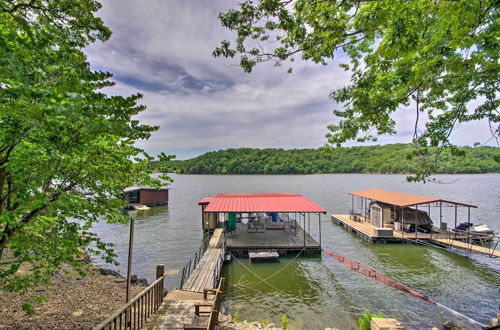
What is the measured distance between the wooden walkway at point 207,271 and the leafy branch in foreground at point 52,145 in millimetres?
6691

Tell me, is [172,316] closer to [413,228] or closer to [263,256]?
[263,256]

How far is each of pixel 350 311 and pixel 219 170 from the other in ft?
518

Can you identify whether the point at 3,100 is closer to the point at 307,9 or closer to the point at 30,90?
the point at 30,90

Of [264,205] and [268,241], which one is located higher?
[264,205]

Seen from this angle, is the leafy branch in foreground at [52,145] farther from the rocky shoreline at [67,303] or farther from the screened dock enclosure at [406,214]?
the screened dock enclosure at [406,214]

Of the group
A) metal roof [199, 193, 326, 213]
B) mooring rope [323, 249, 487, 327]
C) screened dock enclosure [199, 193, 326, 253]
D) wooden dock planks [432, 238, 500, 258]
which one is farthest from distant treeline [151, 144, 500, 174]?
mooring rope [323, 249, 487, 327]

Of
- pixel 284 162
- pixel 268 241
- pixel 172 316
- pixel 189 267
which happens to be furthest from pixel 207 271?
pixel 284 162

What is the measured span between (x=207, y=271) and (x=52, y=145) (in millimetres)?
10643

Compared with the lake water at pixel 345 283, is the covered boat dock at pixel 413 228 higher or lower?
higher

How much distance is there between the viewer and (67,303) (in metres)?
8.52

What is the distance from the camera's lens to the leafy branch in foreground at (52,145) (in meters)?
3.19

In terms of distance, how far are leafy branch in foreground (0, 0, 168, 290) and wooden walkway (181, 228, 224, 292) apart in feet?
22.0

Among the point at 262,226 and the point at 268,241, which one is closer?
the point at 268,241

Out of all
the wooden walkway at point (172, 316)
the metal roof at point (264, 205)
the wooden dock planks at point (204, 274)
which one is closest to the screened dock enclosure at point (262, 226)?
the metal roof at point (264, 205)
